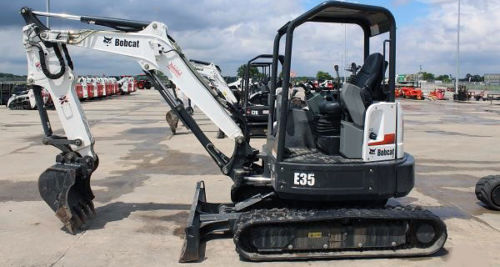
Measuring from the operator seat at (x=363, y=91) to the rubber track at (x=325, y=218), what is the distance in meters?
0.95

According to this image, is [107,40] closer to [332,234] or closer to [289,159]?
[289,159]

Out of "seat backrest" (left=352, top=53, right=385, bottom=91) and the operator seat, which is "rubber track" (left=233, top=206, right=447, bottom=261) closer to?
the operator seat

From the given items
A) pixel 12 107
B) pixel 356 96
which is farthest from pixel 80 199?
pixel 12 107

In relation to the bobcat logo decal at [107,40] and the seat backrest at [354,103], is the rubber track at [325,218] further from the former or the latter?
the bobcat logo decal at [107,40]

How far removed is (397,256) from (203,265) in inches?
80.3

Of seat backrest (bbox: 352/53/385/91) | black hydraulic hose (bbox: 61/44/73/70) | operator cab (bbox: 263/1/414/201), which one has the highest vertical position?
black hydraulic hose (bbox: 61/44/73/70)

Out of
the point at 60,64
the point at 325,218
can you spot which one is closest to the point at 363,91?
the point at 325,218

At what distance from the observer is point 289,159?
5.38 m

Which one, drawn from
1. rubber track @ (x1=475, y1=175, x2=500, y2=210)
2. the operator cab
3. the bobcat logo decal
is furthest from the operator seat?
rubber track @ (x1=475, y1=175, x2=500, y2=210)

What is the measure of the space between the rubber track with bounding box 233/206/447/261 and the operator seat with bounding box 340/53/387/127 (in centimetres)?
95

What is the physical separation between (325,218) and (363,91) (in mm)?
1429

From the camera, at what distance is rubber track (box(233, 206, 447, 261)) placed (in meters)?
5.18

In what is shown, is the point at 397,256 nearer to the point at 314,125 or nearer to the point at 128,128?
the point at 314,125

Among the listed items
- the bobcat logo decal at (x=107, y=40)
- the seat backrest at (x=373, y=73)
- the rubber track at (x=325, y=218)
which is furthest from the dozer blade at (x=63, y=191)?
the seat backrest at (x=373, y=73)
